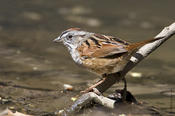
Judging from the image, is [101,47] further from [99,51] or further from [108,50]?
[108,50]

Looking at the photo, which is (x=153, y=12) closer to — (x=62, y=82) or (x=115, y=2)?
(x=115, y=2)

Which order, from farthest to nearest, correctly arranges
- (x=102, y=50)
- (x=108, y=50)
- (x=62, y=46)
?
1. (x=62, y=46)
2. (x=102, y=50)
3. (x=108, y=50)

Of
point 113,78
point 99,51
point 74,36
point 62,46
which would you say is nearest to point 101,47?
point 99,51

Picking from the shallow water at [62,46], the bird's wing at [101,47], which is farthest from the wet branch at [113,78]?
the shallow water at [62,46]

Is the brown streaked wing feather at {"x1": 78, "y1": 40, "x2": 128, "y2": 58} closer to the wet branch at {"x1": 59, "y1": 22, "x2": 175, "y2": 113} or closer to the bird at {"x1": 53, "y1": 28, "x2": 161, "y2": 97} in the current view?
the bird at {"x1": 53, "y1": 28, "x2": 161, "y2": 97}

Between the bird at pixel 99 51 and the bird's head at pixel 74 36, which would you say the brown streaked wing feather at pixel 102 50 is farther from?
the bird's head at pixel 74 36

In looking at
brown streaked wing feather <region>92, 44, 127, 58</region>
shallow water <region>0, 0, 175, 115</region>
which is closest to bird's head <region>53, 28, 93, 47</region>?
brown streaked wing feather <region>92, 44, 127, 58</region>

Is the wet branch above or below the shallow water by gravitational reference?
below
